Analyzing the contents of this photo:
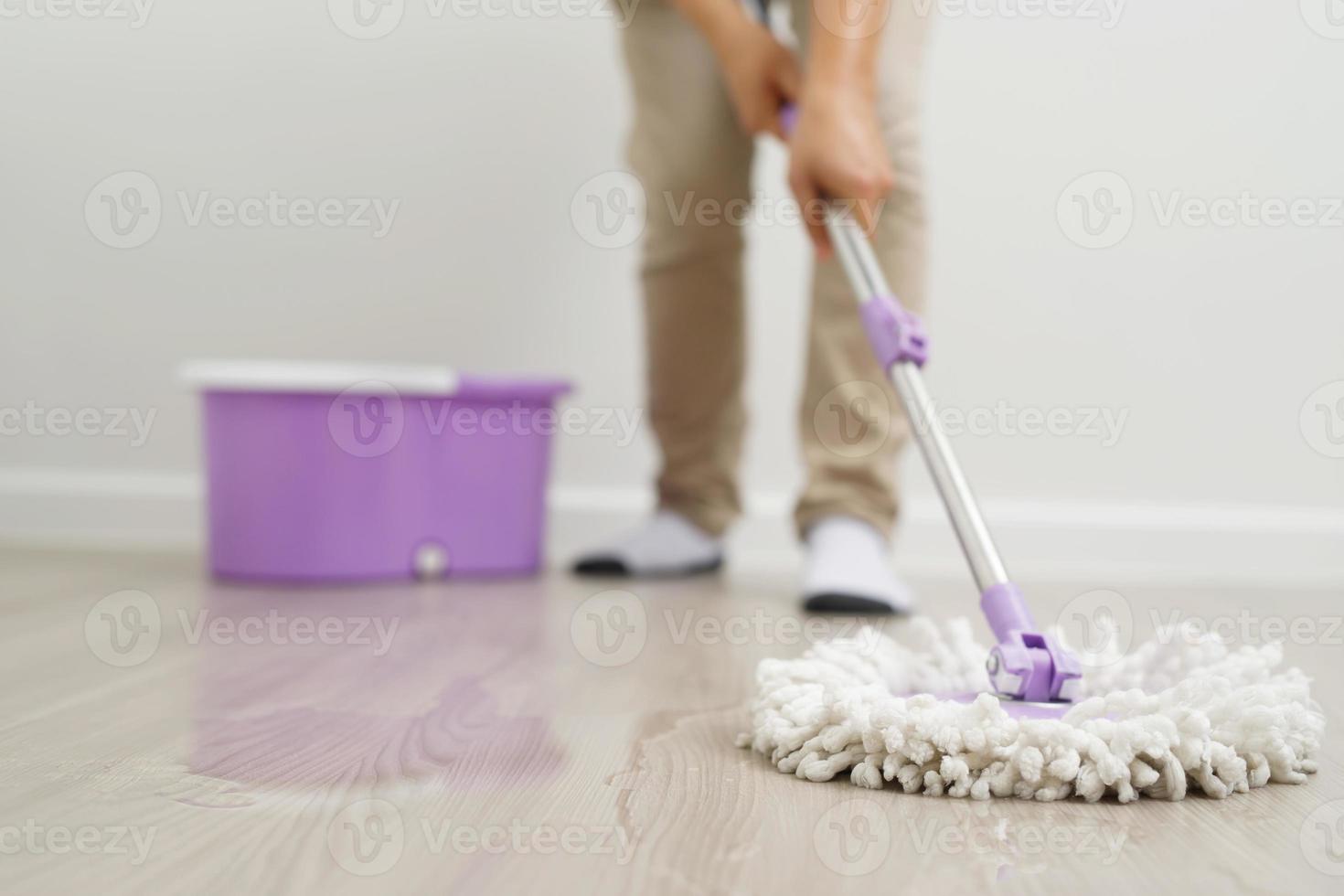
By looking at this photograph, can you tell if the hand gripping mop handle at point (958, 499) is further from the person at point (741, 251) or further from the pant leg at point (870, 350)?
the pant leg at point (870, 350)

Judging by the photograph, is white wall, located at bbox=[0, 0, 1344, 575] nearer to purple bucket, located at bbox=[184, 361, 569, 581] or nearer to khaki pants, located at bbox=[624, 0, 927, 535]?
khaki pants, located at bbox=[624, 0, 927, 535]

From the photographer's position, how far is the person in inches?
46.3

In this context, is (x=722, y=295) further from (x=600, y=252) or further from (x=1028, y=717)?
(x=1028, y=717)

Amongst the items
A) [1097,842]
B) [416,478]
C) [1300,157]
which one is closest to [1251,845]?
[1097,842]

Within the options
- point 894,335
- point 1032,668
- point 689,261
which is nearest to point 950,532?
point 689,261

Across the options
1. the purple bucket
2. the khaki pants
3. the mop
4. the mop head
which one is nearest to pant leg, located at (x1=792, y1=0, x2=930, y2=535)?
the khaki pants

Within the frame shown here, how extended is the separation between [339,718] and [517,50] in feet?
4.48

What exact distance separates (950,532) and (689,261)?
60 cm

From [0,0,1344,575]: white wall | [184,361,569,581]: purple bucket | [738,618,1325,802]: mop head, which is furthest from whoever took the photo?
[0,0,1344,575]: white wall

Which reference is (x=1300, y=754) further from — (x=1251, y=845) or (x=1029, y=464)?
(x=1029, y=464)

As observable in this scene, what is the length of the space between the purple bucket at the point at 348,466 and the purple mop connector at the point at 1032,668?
3.15 ft

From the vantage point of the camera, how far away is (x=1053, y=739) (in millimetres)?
632

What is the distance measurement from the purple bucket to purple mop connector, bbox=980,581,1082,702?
96 cm

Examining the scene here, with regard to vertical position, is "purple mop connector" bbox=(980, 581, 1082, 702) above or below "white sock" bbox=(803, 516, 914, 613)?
above
